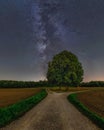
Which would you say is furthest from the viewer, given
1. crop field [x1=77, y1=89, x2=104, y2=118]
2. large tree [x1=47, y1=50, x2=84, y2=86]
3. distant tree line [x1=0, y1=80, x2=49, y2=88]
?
distant tree line [x1=0, y1=80, x2=49, y2=88]

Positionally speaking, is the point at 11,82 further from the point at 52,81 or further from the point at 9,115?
the point at 9,115

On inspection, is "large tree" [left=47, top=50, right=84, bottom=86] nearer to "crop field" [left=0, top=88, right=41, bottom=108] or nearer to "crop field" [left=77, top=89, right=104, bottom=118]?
"crop field" [left=0, top=88, right=41, bottom=108]

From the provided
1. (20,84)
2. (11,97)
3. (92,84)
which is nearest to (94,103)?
(11,97)

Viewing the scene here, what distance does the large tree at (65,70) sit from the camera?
93.8 meters

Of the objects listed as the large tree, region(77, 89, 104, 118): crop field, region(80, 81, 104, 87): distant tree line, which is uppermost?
region(80, 81, 104, 87): distant tree line

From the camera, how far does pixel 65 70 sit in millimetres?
96875

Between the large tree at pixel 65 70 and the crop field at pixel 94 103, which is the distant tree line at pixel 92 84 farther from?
the crop field at pixel 94 103

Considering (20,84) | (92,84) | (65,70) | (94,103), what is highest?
(92,84)

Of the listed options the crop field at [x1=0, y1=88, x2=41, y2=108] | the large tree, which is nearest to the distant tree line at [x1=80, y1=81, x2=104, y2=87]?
the large tree

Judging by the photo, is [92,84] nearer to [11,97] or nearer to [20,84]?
[20,84]

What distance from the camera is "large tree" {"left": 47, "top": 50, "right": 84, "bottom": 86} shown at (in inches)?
3691

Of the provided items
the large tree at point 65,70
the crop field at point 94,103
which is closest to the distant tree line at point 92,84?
the large tree at point 65,70

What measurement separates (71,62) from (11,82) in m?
53.8

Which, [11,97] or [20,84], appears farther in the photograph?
[20,84]
